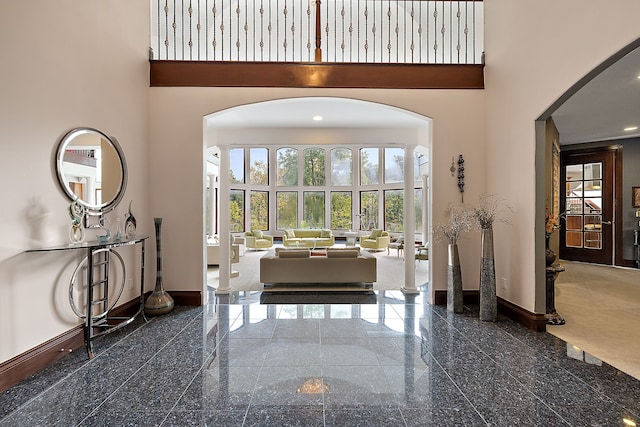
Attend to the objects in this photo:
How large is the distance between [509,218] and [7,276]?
4.97m

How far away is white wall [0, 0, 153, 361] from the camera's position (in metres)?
2.48

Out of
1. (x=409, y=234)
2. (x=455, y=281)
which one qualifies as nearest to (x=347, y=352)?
(x=455, y=281)

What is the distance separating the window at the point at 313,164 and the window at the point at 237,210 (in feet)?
9.57

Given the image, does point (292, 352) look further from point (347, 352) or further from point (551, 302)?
point (551, 302)

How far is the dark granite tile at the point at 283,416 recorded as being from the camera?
6.59 feet

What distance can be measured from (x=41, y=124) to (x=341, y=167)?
39.4 feet

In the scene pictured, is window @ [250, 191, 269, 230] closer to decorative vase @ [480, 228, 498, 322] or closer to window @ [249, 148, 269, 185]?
window @ [249, 148, 269, 185]

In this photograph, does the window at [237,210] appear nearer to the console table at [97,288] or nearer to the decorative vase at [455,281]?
the console table at [97,288]

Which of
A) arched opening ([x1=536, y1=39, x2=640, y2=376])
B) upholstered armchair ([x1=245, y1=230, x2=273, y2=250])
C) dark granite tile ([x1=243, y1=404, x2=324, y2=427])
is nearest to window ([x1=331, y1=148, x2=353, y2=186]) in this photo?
upholstered armchair ([x1=245, y1=230, x2=273, y2=250])

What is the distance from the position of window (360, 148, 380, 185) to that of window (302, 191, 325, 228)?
1.96m

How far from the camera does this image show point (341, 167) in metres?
14.2

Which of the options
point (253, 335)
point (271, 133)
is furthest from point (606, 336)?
point (271, 133)

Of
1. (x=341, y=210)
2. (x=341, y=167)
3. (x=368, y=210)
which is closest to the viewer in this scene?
(x=368, y=210)

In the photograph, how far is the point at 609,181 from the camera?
7.52 metres
